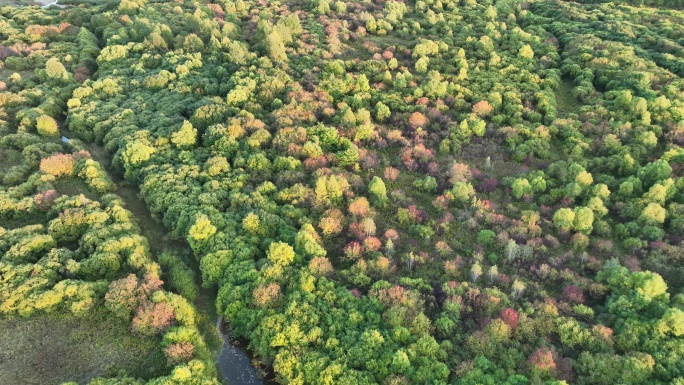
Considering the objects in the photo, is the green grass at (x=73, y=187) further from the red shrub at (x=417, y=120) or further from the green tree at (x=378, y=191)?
the red shrub at (x=417, y=120)

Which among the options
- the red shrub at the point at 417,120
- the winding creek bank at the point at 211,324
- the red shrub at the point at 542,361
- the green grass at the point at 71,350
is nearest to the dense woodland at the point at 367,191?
the red shrub at the point at 542,361

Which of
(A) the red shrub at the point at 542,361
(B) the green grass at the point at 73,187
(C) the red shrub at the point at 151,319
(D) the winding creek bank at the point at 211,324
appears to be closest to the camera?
(A) the red shrub at the point at 542,361

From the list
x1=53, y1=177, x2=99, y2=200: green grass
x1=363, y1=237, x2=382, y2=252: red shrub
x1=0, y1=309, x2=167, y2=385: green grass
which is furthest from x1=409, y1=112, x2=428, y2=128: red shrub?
x1=0, y1=309, x2=167, y2=385: green grass

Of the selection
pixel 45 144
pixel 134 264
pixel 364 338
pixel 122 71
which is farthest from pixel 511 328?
pixel 122 71

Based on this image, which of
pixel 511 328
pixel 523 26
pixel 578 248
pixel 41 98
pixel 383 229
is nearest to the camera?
pixel 511 328

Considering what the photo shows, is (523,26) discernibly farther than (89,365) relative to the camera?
Yes

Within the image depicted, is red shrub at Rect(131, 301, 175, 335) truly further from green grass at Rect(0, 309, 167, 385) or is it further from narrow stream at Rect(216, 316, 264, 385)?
narrow stream at Rect(216, 316, 264, 385)

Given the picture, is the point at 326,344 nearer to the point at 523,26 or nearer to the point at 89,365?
the point at 89,365

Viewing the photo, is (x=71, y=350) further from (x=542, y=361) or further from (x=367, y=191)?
(x=542, y=361)
